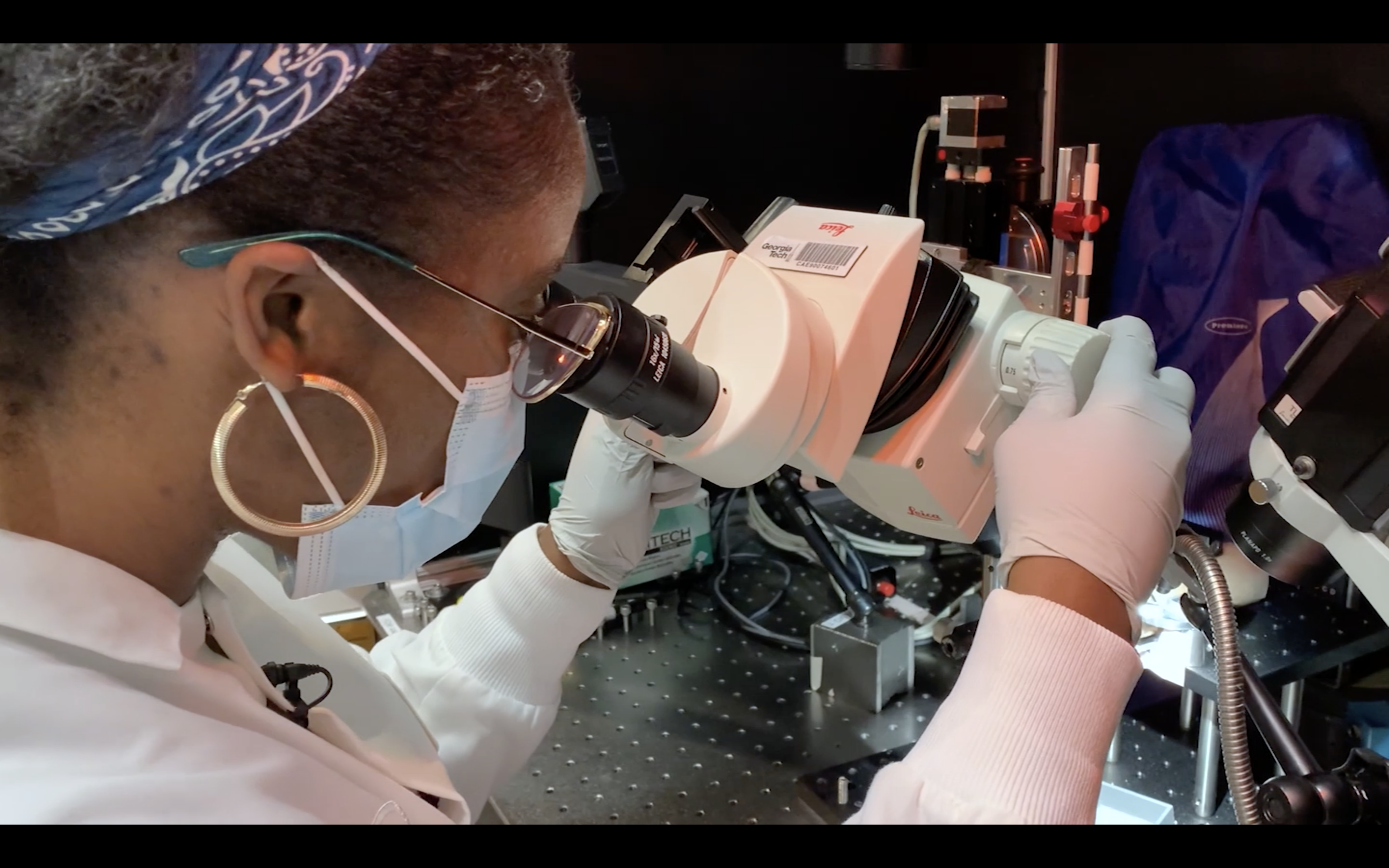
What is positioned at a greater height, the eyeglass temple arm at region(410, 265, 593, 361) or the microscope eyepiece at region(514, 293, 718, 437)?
the eyeglass temple arm at region(410, 265, 593, 361)

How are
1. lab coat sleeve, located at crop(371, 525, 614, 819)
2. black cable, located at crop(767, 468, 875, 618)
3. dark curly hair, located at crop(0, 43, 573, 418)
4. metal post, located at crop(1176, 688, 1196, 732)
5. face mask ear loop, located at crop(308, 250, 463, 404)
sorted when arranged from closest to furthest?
1. dark curly hair, located at crop(0, 43, 573, 418)
2. face mask ear loop, located at crop(308, 250, 463, 404)
3. lab coat sleeve, located at crop(371, 525, 614, 819)
4. metal post, located at crop(1176, 688, 1196, 732)
5. black cable, located at crop(767, 468, 875, 618)

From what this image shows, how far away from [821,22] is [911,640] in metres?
0.82

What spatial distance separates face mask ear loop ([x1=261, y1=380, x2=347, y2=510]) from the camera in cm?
66

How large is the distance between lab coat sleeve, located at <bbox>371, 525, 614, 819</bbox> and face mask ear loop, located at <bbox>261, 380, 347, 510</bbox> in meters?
0.41

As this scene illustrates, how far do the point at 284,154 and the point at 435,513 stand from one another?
0.36 meters

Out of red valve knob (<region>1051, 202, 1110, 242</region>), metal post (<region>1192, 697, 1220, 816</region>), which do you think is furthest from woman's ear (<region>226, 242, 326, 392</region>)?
metal post (<region>1192, 697, 1220, 816</region>)

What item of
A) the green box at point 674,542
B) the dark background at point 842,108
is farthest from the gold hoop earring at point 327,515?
the dark background at point 842,108

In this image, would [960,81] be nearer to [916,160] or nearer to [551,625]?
[916,160]

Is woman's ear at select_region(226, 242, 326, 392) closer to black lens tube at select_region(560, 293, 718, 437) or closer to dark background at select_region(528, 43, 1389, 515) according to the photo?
black lens tube at select_region(560, 293, 718, 437)

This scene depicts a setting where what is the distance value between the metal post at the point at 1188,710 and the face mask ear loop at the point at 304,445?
3.49 feet

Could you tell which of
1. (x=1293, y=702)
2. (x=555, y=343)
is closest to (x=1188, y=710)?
(x=1293, y=702)

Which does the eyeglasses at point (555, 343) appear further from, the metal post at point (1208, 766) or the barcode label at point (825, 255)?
the metal post at point (1208, 766)

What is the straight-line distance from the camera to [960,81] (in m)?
1.93

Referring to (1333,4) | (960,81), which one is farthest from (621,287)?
(960,81)
